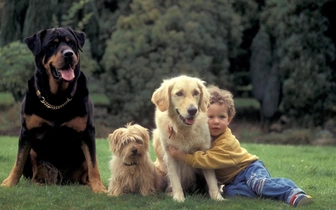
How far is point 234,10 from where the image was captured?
66.3ft

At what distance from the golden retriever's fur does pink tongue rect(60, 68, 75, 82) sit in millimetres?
962

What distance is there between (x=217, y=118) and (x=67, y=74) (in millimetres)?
1735

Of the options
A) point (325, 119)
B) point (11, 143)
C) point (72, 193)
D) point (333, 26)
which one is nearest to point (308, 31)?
point (333, 26)

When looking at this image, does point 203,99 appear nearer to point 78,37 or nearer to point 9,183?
point 78,37

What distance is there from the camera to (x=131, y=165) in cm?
654

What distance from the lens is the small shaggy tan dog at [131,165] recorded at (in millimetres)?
6453

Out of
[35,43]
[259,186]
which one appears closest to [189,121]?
[259,186]

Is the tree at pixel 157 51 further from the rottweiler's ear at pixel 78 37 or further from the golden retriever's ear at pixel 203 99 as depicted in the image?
the golden retriever's ear at pixel 203 99

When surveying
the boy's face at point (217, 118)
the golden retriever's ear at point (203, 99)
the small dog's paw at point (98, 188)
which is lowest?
the small dog's paw at point (98, 188)

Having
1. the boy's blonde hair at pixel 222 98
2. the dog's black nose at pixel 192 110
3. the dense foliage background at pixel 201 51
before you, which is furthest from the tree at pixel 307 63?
the dog's black nose at pixel 192 110

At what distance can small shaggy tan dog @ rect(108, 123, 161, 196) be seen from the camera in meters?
6.45

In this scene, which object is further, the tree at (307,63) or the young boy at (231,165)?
the tree at (307,63)

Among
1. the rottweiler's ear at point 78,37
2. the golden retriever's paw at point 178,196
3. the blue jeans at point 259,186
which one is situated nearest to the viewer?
the golden retriever's paw at point 178,196

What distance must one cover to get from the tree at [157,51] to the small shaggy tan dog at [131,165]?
1059 centimetres
